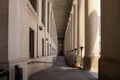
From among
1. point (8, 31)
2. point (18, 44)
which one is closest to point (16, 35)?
point (18, 44)

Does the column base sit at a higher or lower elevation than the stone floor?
higher

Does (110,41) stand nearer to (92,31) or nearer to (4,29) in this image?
(4,29)

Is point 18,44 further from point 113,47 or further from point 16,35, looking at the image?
point 113,47

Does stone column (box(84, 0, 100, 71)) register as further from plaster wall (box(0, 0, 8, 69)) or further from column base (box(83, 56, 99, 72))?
plaster wall (box(0, 0, 8, 69))

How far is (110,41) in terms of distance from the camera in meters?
6.50

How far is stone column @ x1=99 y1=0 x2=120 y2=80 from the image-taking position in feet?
19.0

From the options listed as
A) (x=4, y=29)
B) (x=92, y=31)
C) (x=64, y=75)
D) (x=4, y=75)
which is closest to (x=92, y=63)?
(x=92, y=31)

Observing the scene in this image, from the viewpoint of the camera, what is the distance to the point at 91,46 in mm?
13477

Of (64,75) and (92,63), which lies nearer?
(64,75)

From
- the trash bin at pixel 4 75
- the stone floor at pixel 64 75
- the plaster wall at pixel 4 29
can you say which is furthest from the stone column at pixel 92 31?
the trash bin at pixel 4 75

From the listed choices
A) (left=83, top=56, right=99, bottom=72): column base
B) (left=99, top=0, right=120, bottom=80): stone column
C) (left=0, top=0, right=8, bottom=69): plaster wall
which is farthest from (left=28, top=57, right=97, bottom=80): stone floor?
(left=0, top=0, right=8, bottom=69): plaster wall

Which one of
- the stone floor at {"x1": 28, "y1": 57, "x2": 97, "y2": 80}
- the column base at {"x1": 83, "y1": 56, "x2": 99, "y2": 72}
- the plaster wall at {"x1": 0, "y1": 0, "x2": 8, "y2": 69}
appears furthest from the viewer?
the column base at {"x1": 83, "y1": 56, "x2": 99, "y2": 72}

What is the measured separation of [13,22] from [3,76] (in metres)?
1.92

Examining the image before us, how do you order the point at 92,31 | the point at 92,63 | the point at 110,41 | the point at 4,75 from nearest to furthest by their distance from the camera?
the point at 4,75 → the point at 110,41 → the point at 92,63 → the point at 92,31
